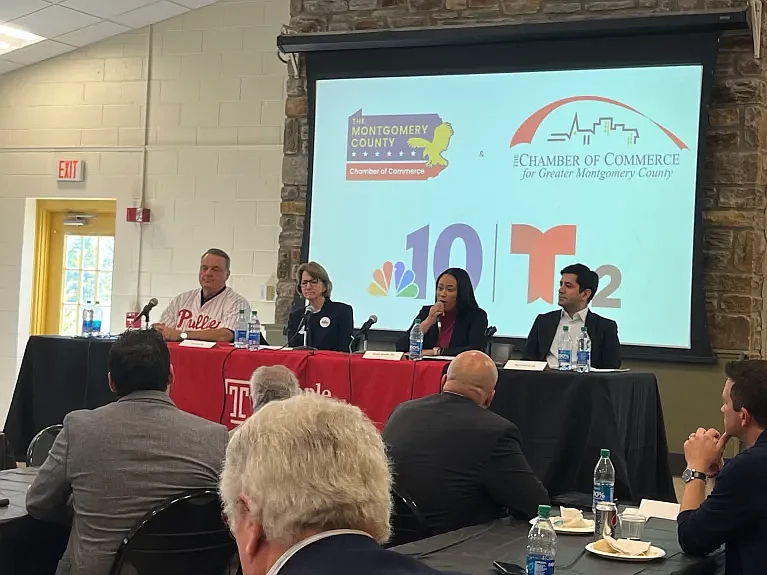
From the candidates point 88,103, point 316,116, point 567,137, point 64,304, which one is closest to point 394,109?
point 316,116

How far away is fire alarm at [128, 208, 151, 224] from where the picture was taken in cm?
731

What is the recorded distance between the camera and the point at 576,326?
4430 millimetres

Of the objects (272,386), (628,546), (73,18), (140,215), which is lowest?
(628,546)

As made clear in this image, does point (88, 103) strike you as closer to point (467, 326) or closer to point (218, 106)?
point (218, 106)

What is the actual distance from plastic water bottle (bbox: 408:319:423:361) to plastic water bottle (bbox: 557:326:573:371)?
0.60m

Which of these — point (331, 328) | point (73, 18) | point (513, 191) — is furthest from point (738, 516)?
point (73, 18)

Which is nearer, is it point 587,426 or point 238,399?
point 587,426

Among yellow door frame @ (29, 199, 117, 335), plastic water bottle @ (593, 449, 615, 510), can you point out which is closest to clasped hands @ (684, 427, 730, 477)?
plastic water bottle @ (593, 449, 615, 510)

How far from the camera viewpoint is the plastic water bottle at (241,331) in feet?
15.0

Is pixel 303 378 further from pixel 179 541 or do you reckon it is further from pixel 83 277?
pixel 83 277

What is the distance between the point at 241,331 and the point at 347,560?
3.71 meters

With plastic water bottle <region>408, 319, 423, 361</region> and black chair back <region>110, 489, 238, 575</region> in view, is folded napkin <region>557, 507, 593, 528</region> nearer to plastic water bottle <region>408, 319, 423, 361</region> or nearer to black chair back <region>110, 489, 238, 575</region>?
black chair back <region>110, 489, 238, 575</region>

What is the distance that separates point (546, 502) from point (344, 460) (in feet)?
4.96

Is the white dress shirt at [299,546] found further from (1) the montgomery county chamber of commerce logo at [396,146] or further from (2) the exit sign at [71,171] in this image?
(2) the exit sign at [71,171]
